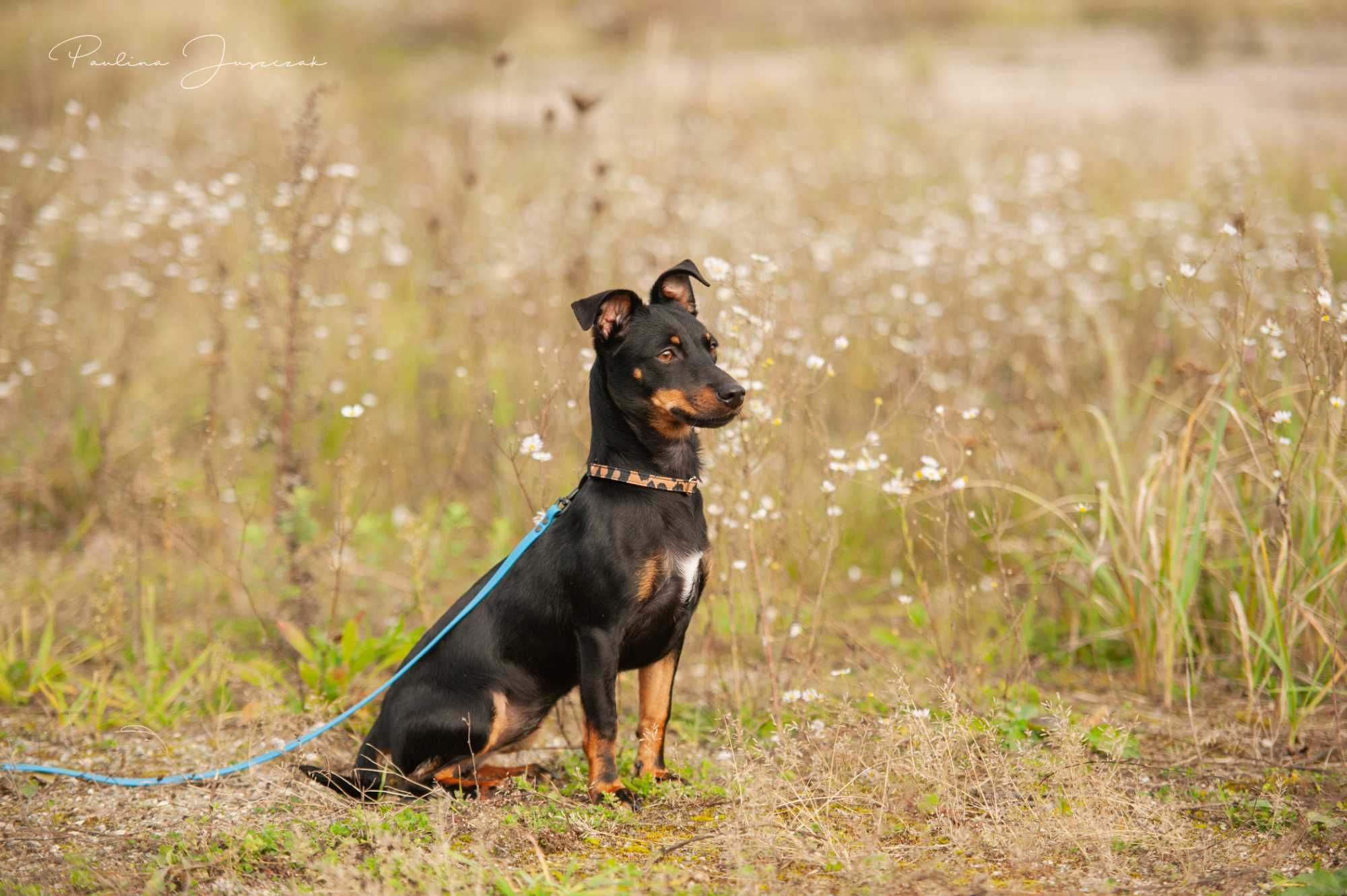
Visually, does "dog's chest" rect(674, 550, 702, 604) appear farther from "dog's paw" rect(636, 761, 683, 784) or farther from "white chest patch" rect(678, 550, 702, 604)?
"dog's paw" rect(636, 761, 683, 784)

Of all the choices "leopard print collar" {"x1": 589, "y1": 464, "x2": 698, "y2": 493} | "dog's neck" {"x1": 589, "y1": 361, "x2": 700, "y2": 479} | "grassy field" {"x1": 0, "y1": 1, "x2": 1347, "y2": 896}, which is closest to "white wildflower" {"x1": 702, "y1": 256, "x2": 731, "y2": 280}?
"grassy field" {"x1": 0, "y1": 1, "x2": 1347, "y2": 896}

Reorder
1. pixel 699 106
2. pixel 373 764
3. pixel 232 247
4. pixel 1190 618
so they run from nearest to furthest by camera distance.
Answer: pixel 373 764 < pixel 1190 618 < pixel 232 247 < pixel 699 106

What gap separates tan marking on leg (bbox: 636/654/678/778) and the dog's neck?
2.13 ft

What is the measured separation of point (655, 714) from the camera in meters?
3.41

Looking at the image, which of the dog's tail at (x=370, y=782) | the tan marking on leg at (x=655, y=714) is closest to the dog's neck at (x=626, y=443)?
the tan marking on leg at (x=655, y=714)

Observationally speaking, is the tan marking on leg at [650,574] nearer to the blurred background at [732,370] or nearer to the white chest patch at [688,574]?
the white chest patch at [688,574]

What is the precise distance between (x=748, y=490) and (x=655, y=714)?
2.90 ft

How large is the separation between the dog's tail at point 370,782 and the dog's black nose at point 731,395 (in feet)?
5.08

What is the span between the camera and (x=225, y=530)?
557cm

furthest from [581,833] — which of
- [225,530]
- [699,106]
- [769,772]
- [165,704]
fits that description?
[699,106]

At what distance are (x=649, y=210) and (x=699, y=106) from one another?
2808mm

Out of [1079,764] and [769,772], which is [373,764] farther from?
[1079,764]

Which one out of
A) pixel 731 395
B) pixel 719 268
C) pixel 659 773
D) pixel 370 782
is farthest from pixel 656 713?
pixel 719 268

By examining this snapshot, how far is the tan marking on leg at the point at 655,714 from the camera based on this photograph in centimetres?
339
